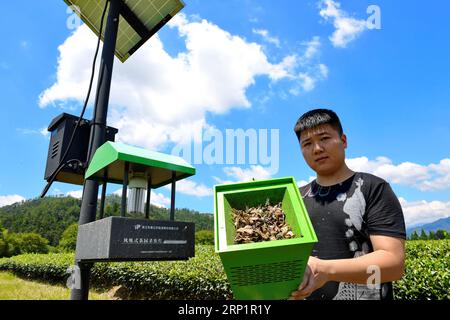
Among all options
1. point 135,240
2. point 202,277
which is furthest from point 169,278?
point 135,240

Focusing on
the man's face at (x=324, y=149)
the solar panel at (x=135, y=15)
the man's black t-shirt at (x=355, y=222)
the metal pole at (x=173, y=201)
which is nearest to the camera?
the man's black t-shirt at (x=355, y=222)

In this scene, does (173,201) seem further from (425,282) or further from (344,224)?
(425,282)

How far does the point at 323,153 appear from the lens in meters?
1.51

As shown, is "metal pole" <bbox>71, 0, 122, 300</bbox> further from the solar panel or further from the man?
the man

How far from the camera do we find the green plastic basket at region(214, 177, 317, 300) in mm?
971

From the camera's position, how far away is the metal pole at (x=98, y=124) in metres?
Answer: 2.20

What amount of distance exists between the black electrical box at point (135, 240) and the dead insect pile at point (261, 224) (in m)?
0.86

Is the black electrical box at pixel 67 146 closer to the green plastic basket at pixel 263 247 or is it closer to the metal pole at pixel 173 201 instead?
the metal pole at pixel 173 201

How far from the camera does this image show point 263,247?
0.95m

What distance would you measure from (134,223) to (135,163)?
41cm

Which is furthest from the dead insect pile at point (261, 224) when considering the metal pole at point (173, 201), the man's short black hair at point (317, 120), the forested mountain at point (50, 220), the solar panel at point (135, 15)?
the forested mountain at point (50, 220)

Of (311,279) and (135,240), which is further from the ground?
(135,240)
